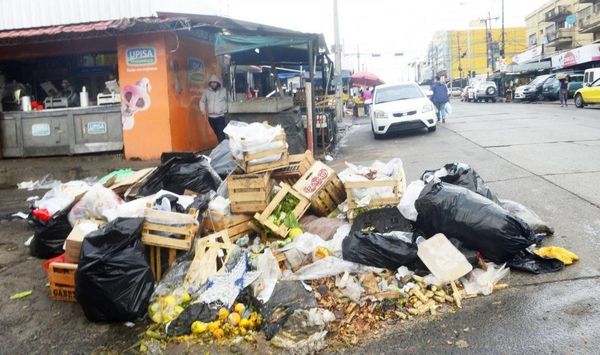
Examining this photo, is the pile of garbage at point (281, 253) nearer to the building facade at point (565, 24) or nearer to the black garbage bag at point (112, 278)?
the black garbage bag at point (112, 278)

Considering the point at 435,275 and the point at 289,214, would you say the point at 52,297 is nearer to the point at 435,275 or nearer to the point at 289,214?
the point at 289,214

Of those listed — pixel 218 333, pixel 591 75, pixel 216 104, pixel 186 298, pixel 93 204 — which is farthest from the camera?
pixel 591 75

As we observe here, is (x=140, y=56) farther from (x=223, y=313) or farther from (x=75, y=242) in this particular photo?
(x=223, y=313)

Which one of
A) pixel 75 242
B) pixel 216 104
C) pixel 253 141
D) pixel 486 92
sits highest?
pixel 486 92

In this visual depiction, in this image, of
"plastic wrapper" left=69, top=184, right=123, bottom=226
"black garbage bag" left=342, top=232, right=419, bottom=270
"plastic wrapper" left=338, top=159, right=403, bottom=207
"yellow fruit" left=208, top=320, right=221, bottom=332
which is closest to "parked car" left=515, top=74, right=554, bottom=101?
"plastic wrapper" left=338, top=159, right=403, bottom=207

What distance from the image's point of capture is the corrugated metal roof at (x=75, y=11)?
Answer: 37.7 ft

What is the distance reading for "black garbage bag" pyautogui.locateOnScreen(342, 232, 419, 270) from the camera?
418 cm

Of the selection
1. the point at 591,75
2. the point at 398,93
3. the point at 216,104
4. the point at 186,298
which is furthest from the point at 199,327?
the point at 591,75

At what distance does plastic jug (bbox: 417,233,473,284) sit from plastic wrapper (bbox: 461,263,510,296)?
0.35ft

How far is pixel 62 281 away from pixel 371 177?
10.7 ft

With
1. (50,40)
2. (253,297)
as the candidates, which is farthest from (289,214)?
(50,40)

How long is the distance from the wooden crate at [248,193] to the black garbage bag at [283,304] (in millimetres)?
1325

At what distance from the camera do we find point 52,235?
5.40 metres

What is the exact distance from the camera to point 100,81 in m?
12.0
